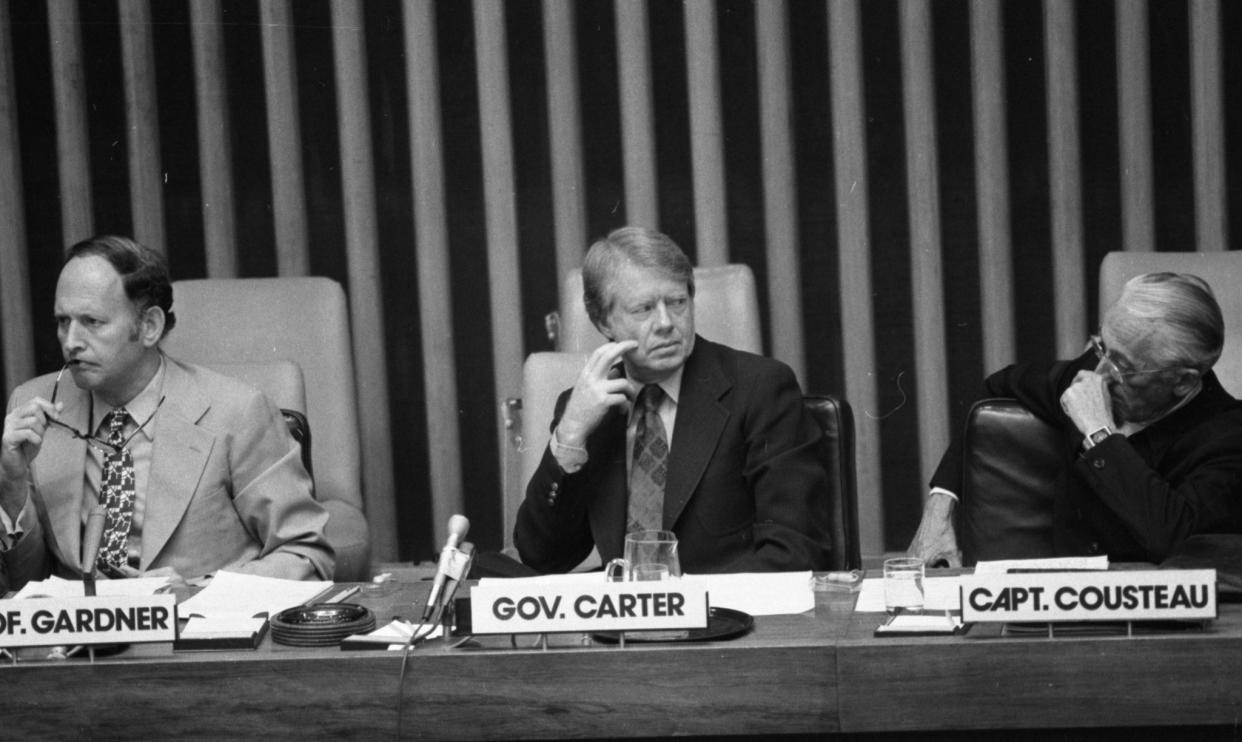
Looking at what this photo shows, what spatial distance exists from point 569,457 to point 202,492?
705 millimetres

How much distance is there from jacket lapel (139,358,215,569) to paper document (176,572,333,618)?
0.37m

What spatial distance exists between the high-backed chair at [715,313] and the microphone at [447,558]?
1315 millimetres

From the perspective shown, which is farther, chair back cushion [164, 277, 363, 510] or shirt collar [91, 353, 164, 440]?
chair back cushion [164, 277, 363, 510]

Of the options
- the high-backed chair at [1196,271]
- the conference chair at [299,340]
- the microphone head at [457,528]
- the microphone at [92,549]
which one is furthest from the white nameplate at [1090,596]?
the conference chair at [299,340]

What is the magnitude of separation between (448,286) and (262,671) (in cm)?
236

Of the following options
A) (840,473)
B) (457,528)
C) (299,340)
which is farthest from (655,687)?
A: (299,340)

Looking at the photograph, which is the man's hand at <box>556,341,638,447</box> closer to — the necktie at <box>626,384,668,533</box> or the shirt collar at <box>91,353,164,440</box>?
the necktie at <box>626,384,668,533</box>

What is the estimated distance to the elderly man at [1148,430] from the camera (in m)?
2.79

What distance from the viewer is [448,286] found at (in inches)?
175

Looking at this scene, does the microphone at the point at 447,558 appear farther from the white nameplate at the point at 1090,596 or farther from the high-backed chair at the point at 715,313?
the high-backed chair at the point at 715,313

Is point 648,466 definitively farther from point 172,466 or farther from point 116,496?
point 116,496

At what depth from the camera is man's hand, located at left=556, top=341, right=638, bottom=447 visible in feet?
9.82

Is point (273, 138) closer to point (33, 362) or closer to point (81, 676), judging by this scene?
point (33, 362)

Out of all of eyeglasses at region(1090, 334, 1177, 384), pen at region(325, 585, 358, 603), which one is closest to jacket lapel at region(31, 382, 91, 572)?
pen at region(325, 585, 358, 603)
